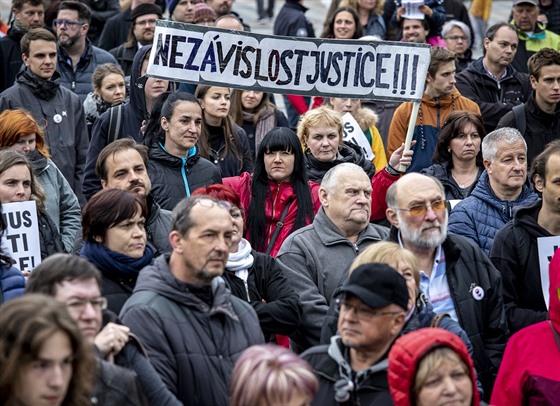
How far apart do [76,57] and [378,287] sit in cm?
773

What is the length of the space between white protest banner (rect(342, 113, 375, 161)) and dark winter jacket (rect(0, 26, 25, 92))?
414 centimetres

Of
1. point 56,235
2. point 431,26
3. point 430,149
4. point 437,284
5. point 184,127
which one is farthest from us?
point 431,26

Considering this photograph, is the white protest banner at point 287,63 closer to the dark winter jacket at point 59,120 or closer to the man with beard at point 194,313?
the dark winter jacket at point 59,120

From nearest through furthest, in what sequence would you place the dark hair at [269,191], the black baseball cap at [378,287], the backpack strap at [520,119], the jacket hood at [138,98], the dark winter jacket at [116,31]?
1. the black baseball cap at [378,287]
2. the dark hair at [269,191]
3. the jacket hood at [138,98]
4. the backpack strap at [520,119]
5. the dark winter jacket at [116,31]

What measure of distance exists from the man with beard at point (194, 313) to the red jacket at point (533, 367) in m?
1.28

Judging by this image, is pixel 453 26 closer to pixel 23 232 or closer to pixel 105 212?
pixel 23 232

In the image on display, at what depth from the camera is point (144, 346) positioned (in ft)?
19.4

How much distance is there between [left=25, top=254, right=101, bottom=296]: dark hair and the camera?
546cm

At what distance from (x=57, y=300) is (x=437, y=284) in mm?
2656

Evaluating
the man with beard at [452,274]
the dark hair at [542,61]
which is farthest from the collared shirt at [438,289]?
the dark hair at [542,61]

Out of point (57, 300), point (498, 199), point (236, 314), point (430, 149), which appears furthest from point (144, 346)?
point (430, 149)

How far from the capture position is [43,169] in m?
9.12

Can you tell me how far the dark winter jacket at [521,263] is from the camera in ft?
25.0

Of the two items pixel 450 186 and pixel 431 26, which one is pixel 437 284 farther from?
pixel 431 26
